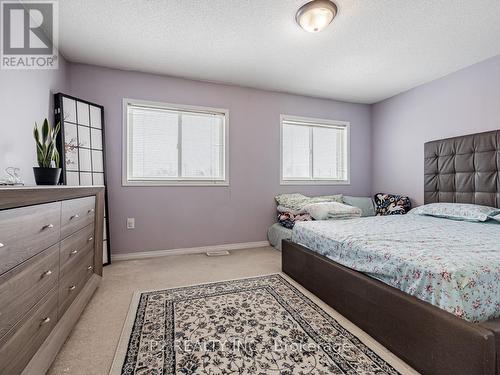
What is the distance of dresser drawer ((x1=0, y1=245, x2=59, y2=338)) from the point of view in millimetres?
840

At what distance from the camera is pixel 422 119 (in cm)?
346

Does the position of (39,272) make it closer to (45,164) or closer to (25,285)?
(25,285)

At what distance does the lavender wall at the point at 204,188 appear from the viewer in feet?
9.93

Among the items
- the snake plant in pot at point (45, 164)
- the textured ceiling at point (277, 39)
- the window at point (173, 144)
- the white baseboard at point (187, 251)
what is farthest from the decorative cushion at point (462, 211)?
the snake plant in pot at point (45, 164)

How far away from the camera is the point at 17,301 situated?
3.01 ft

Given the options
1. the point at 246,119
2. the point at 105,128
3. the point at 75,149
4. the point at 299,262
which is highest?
the point at 246,119

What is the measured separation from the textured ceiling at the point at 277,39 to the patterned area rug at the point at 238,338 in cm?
233

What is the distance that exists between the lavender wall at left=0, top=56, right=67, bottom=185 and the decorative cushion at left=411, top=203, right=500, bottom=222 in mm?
4025

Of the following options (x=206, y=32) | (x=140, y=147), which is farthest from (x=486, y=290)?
(x=140, y=147)

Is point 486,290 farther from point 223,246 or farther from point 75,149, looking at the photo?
point 75,149

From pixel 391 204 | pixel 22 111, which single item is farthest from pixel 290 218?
pixel 22 111

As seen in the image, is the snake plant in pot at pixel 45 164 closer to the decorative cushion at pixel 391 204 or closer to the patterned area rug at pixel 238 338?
the patterned area rug at pixel 238 338

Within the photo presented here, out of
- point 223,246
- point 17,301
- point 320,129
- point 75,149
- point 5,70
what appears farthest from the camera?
point 320,129

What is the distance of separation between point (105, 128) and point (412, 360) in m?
3.48
